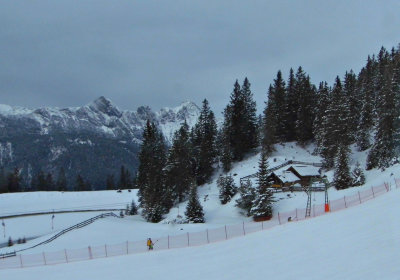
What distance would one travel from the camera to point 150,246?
123ft

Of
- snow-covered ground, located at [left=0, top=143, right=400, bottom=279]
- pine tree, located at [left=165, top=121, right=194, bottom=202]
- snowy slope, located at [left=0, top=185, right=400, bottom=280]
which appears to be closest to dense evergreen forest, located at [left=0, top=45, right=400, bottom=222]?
pine tree, located at [left=165, top=121, right=194, bottom=202]

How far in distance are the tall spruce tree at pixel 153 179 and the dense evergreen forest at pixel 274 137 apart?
17 centimetres

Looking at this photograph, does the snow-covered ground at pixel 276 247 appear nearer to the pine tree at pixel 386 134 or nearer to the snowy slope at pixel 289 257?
the snowy slope at pixel 289 257

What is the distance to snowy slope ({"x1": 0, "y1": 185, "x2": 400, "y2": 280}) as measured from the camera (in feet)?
63.3

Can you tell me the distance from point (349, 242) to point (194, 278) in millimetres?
9364

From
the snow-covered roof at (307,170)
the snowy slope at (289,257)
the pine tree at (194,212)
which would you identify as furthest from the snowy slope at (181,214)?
the snowy slope at (289,257)

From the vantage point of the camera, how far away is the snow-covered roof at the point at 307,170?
6731 centimetres

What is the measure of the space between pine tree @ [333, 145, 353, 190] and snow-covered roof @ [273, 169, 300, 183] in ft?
32.4

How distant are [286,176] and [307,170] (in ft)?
13.6

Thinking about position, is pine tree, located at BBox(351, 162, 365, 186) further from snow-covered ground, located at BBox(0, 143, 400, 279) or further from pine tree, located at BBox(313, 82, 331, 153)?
pine tree, located at BBox(313, 82, 331, 153)

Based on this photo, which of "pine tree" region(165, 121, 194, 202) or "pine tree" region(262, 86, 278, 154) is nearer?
"pine tree" region(165, 121, 194, 202)

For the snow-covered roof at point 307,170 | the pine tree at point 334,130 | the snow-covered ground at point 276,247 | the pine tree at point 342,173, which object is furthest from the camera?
the snow-covered roof at point 307,170

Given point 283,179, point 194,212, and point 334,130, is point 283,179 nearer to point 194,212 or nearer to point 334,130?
point 334,130

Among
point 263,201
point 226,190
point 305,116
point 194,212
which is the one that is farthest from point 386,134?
point 194,212
